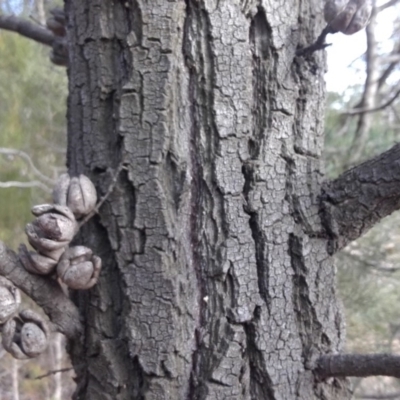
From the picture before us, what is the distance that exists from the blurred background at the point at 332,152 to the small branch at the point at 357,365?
2.74 ft

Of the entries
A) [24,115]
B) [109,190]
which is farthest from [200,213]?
[24,115]

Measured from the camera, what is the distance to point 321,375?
56cm

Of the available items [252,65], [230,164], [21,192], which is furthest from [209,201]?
[21,192]

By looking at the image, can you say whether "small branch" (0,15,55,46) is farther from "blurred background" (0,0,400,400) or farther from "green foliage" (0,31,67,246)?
"green foliage" (0,31,67,246)

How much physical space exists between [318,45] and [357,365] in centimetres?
33

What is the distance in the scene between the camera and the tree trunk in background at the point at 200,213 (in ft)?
1.77

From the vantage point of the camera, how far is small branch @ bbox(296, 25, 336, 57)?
55 centimetres

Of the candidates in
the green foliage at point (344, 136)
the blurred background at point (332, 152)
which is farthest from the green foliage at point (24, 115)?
the green foliage at point (344, 136)

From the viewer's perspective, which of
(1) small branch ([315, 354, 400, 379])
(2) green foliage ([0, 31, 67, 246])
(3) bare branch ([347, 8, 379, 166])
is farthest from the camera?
(2) green foliage ([0, 31, 67, 246])

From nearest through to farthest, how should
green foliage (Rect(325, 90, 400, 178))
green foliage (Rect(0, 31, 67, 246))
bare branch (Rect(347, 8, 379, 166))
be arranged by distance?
Result: bare branch (Rect(347, 8, 379, 166))
green foliage (Rect(325, 90, 400, 178))
green foliage (Rect(0, 31, 67, 246))

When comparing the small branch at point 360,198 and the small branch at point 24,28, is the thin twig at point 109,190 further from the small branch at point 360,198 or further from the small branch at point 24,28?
the small branch at point 24,28

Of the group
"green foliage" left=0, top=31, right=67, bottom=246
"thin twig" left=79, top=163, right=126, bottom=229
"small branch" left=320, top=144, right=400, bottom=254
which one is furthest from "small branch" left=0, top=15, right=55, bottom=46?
"green foliage" left=0, top=31, right=67, bottom=246

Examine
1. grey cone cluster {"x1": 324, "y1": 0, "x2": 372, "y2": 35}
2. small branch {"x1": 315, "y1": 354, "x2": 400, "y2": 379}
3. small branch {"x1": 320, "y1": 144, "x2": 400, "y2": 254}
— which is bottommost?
small branch {"x1": 315, "y1": 354, "x2": 400, "y2": 379}

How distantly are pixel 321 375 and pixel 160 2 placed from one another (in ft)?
1.39
